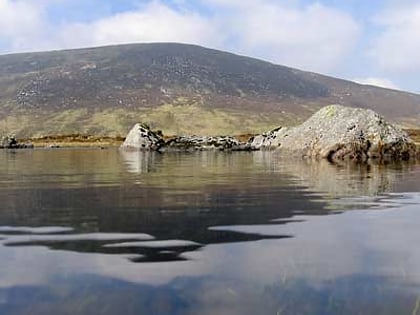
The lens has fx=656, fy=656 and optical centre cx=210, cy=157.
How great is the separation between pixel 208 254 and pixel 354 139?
43.8 m

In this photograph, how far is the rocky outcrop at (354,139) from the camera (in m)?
52.1

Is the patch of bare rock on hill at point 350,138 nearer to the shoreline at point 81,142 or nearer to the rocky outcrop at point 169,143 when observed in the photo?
the rocky outcrop at point 169,143

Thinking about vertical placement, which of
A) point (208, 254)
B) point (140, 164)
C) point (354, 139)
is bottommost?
point (208, 254)

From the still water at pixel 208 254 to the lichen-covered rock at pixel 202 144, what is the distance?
6556 cm

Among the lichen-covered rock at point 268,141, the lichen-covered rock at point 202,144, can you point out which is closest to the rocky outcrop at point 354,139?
the lichen-covered rock at point 268,141

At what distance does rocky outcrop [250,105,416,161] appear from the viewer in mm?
52062

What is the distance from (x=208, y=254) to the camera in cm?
985

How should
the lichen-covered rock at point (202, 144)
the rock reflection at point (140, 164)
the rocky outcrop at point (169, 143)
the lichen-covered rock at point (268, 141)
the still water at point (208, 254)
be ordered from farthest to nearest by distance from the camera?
the rocky outcrop at point (169, 143) → the lichen-covered rock at point (202, 144) → the lichen-covered rock at point (268, 141) → the rock reflection at point (140, 164) → the still water at point (208, 254)

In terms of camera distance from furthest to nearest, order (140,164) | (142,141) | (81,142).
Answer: (81,142) < (142,141) < (140,164)

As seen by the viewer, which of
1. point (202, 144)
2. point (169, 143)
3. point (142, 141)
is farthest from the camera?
point (169, 143)

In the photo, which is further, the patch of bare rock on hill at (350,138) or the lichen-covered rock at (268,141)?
the lichen-covered rock at (268,141)

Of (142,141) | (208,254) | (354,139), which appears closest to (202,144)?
(142,141)

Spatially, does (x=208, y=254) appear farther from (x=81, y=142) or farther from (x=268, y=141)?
(x=81, y=142)

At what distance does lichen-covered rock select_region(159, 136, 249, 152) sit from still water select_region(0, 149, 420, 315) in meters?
65.6
